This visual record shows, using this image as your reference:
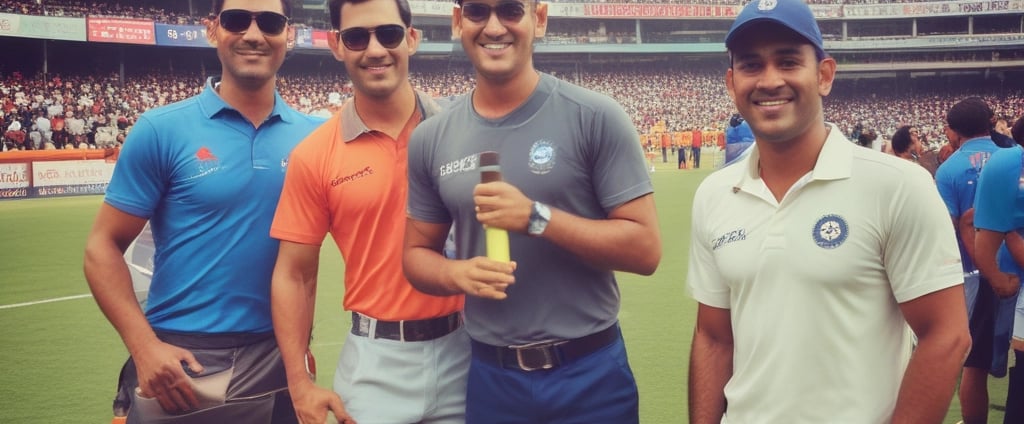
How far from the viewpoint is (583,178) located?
2936mm

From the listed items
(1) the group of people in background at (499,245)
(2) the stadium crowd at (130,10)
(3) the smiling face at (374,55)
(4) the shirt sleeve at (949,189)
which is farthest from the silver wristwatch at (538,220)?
(2) the stadium crowd at (130,10)

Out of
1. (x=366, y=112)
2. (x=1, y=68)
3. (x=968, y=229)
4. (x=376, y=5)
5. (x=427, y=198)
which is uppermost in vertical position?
(x=1, y=68)

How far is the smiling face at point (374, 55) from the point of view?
344 centimetres

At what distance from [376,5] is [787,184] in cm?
175

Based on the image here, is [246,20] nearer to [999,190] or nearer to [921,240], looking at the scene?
[921,240]

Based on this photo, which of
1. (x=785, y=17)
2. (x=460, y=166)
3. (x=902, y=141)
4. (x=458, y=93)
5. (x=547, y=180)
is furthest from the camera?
(x=458, y=93)

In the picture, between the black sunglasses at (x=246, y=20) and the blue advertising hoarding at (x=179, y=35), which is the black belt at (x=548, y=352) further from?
the blue advertising hoarding at (x=179, y=35)

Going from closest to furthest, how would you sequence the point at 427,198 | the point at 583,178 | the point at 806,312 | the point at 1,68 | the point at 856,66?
the point at 806,312 < the point at 583,178 < the point at 427,198 < the point at 1,68 < the point at 856,66

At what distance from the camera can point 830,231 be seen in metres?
2.42

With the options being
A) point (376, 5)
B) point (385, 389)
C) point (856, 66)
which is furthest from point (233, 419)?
point (856, 66)

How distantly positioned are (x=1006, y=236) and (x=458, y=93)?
52424 mm

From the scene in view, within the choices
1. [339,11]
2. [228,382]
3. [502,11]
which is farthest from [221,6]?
[228,382]

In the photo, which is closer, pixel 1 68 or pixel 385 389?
pixel 385 389

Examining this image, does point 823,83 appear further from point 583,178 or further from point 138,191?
point 138,191
